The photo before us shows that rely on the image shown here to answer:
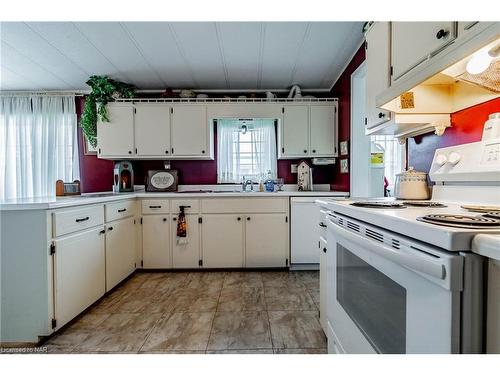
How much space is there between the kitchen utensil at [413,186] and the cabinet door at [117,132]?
286cm

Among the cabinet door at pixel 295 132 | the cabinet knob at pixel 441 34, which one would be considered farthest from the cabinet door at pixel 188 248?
the cabinet knob at pixel 441 34

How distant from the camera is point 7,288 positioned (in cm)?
149

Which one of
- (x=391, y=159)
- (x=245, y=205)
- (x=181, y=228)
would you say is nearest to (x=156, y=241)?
(x=181, y=228)

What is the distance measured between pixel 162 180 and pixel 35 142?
1912 mm

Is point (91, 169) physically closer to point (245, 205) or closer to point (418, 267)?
point (245, 205)

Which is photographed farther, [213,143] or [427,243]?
[213,143]

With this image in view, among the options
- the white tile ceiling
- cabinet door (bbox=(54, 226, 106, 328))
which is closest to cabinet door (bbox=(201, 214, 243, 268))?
cabinet door (bbox=(54, 226, 106, 328))

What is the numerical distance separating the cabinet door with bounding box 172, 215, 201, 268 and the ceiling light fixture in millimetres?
2454

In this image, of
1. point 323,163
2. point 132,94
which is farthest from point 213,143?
point 323,163

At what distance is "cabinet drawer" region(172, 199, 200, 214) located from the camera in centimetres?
278

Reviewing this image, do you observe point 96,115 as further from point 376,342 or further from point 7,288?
point 376,342

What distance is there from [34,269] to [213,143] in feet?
7.47

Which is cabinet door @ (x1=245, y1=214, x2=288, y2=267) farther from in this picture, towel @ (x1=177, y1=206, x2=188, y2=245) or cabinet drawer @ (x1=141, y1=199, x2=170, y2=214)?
cabinet drawer @ (x1=141, y1=199, x2=170, y2=214)

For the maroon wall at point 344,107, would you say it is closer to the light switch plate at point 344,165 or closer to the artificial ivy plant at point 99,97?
the light switch plate at point 344,165
